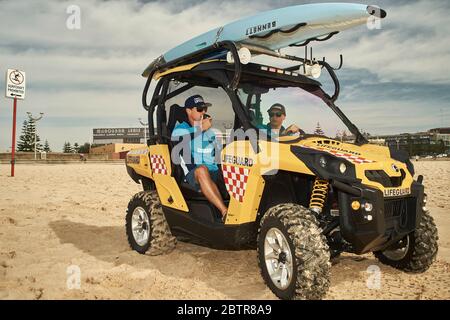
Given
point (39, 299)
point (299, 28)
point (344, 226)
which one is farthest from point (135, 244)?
point (299, 28)

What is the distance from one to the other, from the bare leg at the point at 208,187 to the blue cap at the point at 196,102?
81 cm

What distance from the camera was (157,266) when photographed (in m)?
4.37

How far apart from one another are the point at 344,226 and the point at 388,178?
0.60m

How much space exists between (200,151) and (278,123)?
0.89m

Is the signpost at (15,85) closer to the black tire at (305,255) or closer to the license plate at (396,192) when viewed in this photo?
the black tire at (305,255)

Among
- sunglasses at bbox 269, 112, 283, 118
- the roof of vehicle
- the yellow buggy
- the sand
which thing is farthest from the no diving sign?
sunglasses at bbox 269, 112, 283, 118

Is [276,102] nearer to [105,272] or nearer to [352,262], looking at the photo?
[352,262]

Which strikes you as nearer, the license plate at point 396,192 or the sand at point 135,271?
the license plate at point 396,192

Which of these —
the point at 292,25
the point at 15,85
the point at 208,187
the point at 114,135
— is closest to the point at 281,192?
the point at 208,187

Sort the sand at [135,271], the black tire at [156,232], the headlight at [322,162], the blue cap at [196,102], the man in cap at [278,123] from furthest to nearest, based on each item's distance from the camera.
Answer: the black tire at [156,232] → the blue cap at [196,102] → the man in cap at [278,123] → the sand at [135,271] → the headlight at [322,162]

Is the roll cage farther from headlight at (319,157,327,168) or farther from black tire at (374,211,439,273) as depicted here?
black tire at (374,211,439,273)

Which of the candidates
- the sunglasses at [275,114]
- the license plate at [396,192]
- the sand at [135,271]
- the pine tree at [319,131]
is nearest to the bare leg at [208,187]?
the sand at [135,271]

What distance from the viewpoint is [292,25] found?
3.72 meters

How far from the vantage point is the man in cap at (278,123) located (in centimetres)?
395
